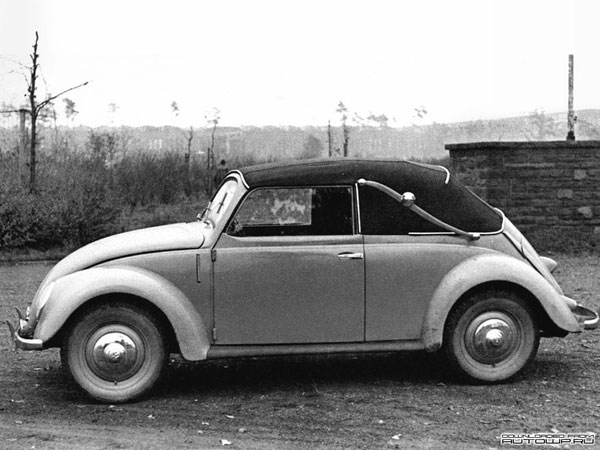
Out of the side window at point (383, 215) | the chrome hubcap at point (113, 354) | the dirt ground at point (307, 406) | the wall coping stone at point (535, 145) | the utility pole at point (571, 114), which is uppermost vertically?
the utility pole at point (571, 114)

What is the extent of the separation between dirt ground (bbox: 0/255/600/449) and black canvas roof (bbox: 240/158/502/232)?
1133 millimetres

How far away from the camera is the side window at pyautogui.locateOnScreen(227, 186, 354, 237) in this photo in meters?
7.29

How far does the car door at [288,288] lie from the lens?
704cm

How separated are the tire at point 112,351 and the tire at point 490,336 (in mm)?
1978

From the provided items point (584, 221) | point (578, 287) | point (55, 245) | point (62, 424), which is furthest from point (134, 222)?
point (62, 424)

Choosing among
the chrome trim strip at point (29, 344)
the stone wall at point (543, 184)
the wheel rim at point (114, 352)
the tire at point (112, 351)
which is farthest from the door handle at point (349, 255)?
the stone wall at point (543, 184)

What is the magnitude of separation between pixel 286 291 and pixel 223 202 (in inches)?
33.4

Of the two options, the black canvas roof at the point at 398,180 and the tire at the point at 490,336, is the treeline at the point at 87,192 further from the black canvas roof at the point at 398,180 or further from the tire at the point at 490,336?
the tire at the point at 490,336

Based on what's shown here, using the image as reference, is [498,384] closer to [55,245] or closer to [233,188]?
[233,188]

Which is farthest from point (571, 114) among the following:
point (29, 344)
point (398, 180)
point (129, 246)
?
point (29, 344)

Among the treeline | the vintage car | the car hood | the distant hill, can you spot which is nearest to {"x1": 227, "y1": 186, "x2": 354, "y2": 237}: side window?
the vintage car

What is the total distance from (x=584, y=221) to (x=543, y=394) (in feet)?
32.5

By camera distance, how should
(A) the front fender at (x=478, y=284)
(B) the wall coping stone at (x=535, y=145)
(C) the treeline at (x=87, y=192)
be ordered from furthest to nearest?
(C) the treeline at (x=87, y=192) < (B) the wall coping stone at (x=535, y=145) < (A) the front fender at (x=478, y=284)

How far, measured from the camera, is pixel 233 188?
7.52m
